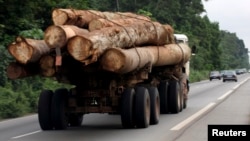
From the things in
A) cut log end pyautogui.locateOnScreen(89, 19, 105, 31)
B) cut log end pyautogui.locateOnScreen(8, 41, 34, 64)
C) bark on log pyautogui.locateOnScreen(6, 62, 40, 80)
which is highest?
cut log end pyautogui.locateOnScreen(89, 19, 105, 31)

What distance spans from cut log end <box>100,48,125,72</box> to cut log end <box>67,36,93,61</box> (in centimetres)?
58

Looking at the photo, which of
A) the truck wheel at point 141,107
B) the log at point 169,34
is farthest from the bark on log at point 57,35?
the log at point 169,34

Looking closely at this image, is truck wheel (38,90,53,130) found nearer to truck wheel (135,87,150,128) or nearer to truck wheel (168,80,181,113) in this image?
truck wheel (135,87,150,128)

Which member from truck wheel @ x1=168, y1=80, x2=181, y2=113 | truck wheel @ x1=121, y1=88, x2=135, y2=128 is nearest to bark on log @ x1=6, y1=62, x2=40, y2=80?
truck wheel @ x1=121, y1=88, x2=135, y2=128

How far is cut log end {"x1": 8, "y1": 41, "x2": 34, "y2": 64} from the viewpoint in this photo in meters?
13.2

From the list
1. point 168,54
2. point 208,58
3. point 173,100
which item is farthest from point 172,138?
point 208,58

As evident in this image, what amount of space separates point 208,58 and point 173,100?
80398mm

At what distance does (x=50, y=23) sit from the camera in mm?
30031

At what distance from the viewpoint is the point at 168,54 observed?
725 inches

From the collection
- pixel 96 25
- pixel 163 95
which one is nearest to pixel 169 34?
pixel 163 95

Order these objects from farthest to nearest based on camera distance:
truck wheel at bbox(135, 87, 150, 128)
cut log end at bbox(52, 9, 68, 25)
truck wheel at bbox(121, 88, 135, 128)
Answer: truck wheel at bbox(135, 87, 150, 128) < truck wheel at bbox(121, 88, 135, 128) < cut log end at bbox(52, 9, 68, 25)

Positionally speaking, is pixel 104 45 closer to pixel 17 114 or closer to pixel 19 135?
pixel 19 135

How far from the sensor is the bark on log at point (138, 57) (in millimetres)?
13281

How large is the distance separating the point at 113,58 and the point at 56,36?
54.2 inches
